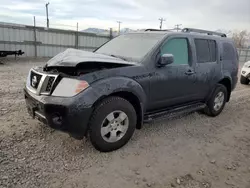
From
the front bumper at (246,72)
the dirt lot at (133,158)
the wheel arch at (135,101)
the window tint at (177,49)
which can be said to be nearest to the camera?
the dirt lot at (133,158)

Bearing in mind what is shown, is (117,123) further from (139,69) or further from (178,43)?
(178,43)

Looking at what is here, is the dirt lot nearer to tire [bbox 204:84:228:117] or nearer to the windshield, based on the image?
tire [bbox 204:84:228:117]

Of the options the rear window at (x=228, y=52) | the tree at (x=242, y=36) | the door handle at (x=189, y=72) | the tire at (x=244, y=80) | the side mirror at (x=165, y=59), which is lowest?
the tire at (x=244, y=80)

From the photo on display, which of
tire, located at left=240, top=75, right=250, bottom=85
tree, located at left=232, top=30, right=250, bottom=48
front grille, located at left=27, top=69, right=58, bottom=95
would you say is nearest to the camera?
front grille, located at left=27, top=69, right=58, bottom=95

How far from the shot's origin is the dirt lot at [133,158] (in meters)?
2.69

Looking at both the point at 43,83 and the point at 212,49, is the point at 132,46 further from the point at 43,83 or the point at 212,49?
the point at 212,49

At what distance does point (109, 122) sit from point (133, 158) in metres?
0.62

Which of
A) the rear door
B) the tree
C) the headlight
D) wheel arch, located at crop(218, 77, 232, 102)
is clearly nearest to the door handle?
the rear door

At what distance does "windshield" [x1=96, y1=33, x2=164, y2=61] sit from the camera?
12.4ft

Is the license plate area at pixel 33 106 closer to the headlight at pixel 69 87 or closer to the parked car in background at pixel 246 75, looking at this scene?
the headlight at pixel 69 87

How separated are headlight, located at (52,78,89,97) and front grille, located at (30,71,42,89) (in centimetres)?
45

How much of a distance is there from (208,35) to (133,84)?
2.56 m

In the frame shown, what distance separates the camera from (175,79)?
3.95 meters

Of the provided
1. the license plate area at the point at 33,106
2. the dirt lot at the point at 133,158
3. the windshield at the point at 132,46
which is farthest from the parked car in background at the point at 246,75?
the license plate area at the point at 33,106
